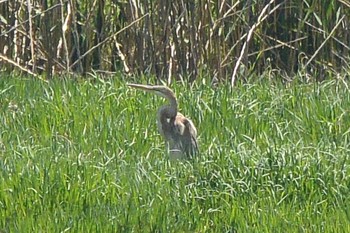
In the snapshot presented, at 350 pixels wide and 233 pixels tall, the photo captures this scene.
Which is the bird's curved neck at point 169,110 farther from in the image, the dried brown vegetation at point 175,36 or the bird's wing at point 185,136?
the dried brown vegetation at point 175,36

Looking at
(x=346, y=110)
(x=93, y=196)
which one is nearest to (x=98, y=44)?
(x=346, y=110)

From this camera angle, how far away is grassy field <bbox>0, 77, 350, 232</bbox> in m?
4.50

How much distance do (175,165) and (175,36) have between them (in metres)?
3.33

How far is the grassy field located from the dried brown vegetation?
1.64 metres

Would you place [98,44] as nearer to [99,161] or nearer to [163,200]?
[99,161]

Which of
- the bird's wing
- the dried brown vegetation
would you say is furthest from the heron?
the dried brown vegetation

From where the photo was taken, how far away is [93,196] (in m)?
4.67

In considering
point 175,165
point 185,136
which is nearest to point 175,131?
point 185,136

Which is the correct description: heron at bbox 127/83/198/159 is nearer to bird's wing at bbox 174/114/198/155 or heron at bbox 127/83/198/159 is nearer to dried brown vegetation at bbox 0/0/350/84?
bird's wing at bbox 174/114/198/155

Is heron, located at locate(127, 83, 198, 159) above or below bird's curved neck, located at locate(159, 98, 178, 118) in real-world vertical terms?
below

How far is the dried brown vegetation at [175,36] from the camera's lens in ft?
27.2

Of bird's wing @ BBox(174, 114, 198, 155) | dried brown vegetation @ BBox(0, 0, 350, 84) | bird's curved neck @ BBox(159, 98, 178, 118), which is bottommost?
dried brown vegetation @ BBox(0, 0, 350, 84)

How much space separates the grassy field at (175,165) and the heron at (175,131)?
0.08m

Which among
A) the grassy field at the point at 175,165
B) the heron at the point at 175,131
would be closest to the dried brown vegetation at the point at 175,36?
the grassy field at the point at 175,165
